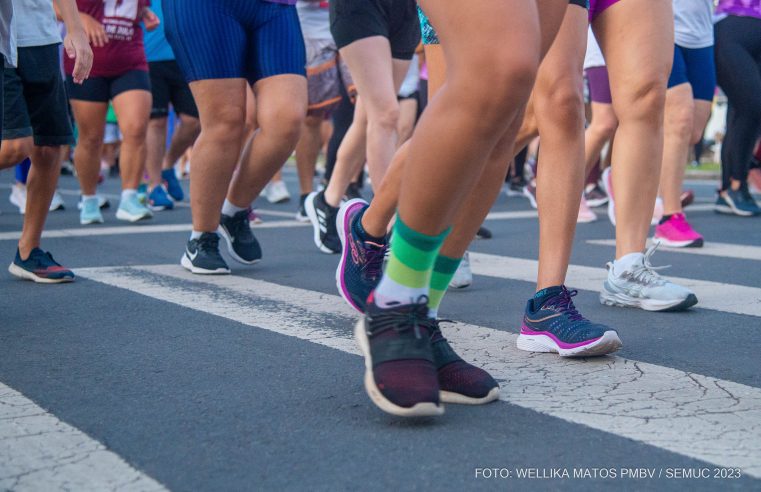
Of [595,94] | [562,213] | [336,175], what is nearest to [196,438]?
[562,213]

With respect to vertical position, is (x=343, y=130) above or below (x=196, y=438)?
below

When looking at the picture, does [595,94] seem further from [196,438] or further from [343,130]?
[196,438]

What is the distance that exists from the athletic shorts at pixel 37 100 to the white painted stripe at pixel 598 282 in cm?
198

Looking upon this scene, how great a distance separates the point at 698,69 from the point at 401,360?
4555 millimetres

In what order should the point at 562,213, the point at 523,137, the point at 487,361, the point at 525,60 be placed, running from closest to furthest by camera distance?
the point at 525,60
the point at 487,361
the point at 562,213
the point at 523,137

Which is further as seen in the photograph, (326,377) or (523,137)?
(523,137)

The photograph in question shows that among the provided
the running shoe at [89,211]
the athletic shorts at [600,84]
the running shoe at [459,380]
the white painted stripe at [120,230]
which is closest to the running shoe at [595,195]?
the athletic shorts at [600,84]

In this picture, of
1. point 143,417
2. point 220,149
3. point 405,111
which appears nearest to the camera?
point 143,417

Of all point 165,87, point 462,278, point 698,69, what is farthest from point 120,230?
point 698,69

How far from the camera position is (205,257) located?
4.91 m

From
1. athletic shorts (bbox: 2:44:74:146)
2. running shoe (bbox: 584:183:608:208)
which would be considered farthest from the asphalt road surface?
running shoe (bbox: 584:183:608:208)

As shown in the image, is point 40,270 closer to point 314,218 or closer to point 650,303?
point 314,218

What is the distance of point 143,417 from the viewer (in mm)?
2400

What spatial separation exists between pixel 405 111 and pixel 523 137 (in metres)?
4.50
